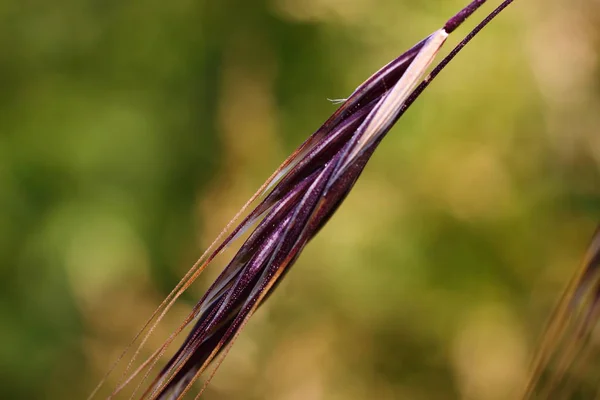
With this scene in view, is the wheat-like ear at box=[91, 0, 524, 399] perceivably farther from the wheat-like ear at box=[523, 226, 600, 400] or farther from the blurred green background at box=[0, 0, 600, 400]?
the blurred green background at box=[0, 0, 600, 400]

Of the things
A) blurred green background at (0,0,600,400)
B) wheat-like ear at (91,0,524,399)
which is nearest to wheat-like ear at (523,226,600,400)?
wheat-like ear at (91,0,524,399)

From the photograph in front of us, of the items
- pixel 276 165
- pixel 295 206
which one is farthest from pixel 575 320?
pixel 276 165

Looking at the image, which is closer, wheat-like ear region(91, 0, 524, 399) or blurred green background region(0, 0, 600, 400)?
wheat-like ear region(91, 0, 524, 399)

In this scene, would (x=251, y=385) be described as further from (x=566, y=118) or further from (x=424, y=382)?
(x=566, y=118)

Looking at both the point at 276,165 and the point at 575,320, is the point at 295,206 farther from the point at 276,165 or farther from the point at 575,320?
the point at 276,165

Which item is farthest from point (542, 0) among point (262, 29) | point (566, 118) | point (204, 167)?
point (204, 167)
